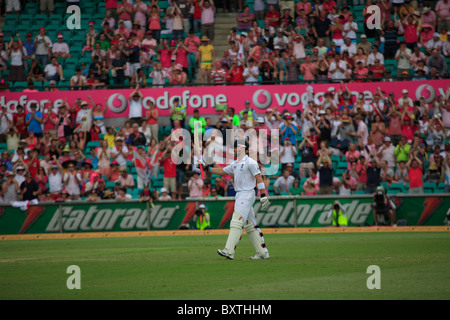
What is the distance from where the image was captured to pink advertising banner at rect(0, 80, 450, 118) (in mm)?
28578

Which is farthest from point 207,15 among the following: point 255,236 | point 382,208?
point 255,236

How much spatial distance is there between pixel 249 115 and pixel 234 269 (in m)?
13.9

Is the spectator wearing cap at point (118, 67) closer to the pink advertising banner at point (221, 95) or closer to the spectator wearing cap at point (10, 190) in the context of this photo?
the pink advertising banner at point (221, 95)

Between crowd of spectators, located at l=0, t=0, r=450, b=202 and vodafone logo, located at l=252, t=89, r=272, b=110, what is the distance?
570mm

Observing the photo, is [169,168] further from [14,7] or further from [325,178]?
[14,7]

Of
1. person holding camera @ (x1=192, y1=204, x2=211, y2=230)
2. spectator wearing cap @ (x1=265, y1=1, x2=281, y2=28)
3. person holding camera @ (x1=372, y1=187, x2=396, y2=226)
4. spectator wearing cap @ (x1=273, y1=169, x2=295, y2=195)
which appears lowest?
person holding camera @ (x1=192, y1=204, x2=211, y2=230)

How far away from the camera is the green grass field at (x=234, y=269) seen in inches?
416

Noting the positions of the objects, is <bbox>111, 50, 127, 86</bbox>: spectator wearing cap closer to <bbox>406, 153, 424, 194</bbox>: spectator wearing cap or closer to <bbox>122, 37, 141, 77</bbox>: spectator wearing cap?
<bbox>122, 37, 141, 77</bbox>: spectator wearing cap

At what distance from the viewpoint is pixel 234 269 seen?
1359cm

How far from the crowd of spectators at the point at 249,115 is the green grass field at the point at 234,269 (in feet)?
16.6

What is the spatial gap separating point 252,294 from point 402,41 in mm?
21427

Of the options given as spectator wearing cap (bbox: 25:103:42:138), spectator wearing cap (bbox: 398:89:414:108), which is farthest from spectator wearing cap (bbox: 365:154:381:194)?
spectator wearing cap (bbox: 25:103:42:138)

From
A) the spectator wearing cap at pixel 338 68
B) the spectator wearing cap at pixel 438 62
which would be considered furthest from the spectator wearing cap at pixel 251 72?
the spectator wearing cap at pixel 438 62
